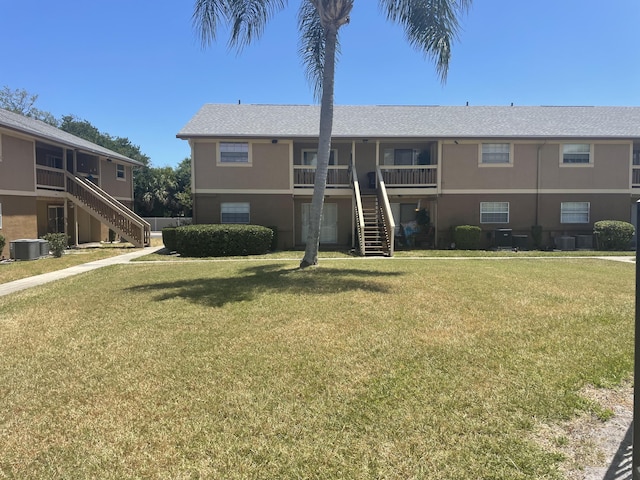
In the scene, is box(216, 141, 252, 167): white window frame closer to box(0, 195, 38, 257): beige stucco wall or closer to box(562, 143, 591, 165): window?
box(0, 195, 38, 257): beige stucco wall

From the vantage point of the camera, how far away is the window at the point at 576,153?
20.5 metres

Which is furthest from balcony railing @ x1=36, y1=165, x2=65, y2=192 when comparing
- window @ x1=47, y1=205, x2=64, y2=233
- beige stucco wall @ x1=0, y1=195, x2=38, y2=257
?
window @ x1=47, y1=205, x2=64, y2=233

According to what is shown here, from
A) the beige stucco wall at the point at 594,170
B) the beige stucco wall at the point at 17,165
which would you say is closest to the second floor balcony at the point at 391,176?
the beige stucco wall at the point at 594,170

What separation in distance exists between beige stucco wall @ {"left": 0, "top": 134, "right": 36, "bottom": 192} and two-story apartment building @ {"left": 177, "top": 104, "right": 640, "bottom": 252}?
23.0 ft

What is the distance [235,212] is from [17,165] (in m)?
9.43

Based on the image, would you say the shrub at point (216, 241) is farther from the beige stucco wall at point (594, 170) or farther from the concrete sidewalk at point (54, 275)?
the beige stucco wall at point (594, 170)

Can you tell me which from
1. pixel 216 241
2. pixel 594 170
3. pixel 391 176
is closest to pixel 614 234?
pixel 594 170

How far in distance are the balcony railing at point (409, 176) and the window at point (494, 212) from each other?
2.80 metres

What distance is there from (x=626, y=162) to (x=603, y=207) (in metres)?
2.39

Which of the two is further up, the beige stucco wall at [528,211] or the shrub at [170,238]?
the beige stucco wall at [528,211]

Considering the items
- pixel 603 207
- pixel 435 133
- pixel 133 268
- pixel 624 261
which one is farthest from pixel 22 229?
pixel 603 207

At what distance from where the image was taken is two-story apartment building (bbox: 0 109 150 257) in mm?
17719

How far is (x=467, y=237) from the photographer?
19562 millimetres

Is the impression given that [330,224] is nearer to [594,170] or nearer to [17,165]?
[594,170]
